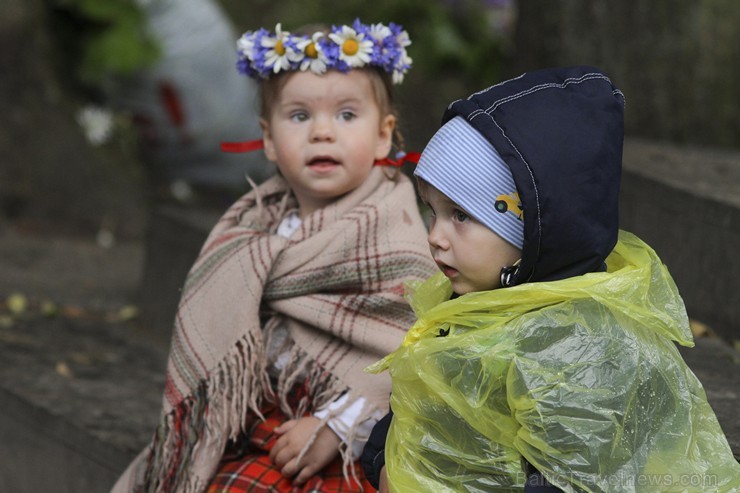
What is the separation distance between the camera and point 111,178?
652cm

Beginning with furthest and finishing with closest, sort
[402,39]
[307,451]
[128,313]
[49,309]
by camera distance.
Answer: [128,313] → [49,309] → [402,39] → [307,451]

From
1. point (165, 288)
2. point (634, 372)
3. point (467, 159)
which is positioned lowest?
point (165, 288)

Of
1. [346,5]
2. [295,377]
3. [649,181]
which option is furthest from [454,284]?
[346,5]

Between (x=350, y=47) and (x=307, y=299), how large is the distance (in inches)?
25.0

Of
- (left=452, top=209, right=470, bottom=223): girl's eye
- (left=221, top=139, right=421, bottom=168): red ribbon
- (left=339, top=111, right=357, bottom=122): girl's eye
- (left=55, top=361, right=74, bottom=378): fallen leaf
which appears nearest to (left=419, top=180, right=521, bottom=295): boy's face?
(left=452, top=209, right=470, bottom=223): girl's eye

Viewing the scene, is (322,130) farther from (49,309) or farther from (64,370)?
(49,309)

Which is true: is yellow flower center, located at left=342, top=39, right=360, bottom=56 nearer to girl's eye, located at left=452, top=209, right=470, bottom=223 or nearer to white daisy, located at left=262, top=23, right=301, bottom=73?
white daisy, located at left=262, top=23, right=301, bottom=73

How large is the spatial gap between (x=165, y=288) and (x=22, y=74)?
2.14 meters

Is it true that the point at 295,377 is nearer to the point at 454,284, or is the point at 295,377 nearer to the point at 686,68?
the point at 454,284

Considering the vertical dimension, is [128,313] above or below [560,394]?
below

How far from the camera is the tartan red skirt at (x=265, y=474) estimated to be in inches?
110

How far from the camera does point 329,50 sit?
9.43 ft

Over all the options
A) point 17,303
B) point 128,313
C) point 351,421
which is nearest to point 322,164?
point 351,421

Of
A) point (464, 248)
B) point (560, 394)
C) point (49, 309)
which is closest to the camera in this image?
point (560, 394)
